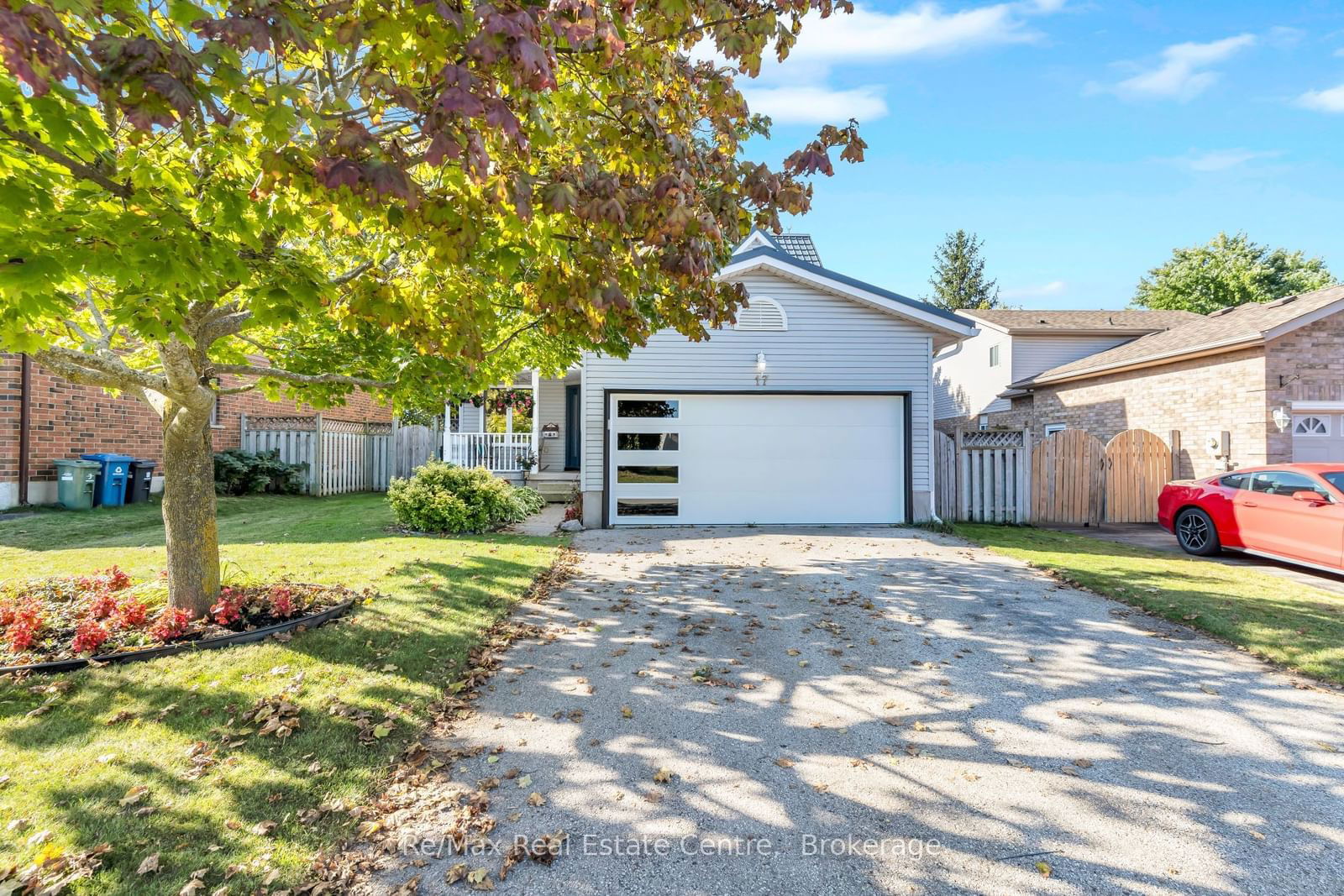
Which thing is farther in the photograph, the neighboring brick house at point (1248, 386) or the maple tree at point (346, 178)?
the neighboring brick house at point (1248, 386)

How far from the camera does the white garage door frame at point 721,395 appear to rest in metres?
11.5

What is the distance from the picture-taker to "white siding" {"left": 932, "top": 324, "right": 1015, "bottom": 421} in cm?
2083

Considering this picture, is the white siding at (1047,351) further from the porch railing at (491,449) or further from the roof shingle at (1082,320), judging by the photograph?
the porch railing at (491,449)

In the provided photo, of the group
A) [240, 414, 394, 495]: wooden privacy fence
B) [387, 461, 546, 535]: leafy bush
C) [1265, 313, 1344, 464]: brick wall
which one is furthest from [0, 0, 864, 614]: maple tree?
[1265, 313, 1344, 464]: brick wall

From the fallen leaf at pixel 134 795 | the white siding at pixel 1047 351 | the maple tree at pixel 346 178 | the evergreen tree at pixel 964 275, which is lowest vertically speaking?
the fallen leaf at pixel 134 795

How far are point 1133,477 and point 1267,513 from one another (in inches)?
188

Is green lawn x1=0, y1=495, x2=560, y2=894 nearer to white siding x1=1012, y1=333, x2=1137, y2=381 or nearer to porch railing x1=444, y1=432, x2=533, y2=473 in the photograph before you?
porch railing x1=444, y1=432, x2=533, y2=473

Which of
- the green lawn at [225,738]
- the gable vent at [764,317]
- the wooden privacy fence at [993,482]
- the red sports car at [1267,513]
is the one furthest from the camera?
the wooden privacy fence at [993,482]

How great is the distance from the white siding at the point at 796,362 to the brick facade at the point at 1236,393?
19.7ft

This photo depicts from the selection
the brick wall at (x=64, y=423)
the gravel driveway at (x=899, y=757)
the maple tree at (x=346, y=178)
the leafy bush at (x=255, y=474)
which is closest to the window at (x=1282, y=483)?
the gravel driveway at (x=899, y=757)

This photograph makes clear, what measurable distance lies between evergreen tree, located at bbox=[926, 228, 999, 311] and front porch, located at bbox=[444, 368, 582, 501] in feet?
110

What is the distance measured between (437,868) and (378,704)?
5.19 ft

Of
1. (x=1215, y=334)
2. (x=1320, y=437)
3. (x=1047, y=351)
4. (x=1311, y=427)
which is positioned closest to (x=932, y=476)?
(x=1215, y=334)

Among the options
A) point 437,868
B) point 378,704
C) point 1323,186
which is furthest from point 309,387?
point 1323,186
